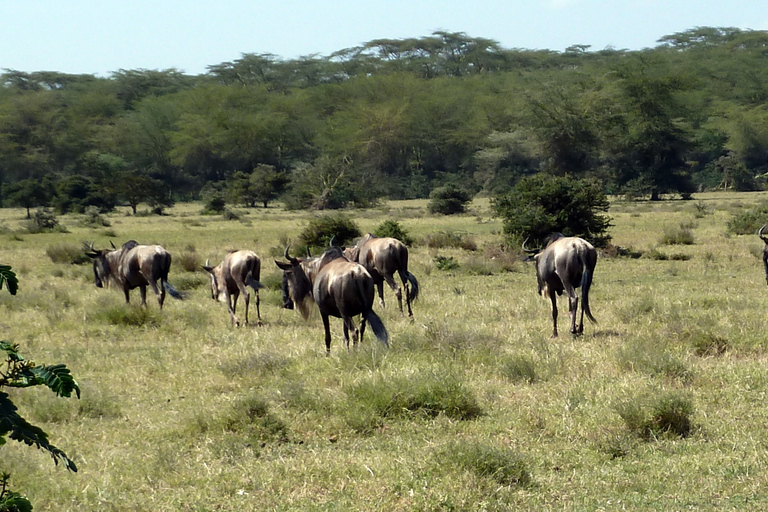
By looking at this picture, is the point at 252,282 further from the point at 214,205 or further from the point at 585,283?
the point at 214,205

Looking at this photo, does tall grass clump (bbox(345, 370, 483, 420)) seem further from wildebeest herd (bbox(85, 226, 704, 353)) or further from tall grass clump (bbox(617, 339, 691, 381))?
tall grass clump (bbox(617, 339, 691, 381))

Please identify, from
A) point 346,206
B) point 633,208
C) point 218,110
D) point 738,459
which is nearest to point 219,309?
point 738,459

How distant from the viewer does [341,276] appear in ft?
28.0

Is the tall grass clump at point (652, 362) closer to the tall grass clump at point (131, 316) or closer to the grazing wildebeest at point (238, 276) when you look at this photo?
the grazing wildebeest at point (238, 276)

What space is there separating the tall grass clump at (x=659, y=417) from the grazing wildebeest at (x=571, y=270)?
360 cm

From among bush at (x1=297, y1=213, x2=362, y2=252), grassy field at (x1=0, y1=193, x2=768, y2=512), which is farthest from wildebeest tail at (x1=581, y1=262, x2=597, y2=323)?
bush at (x1=297, y1=213, x2=362, y2=252)

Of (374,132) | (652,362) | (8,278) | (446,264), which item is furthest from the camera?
(374,132)

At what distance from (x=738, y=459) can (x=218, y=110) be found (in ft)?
207

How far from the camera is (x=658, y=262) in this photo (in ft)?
58.5

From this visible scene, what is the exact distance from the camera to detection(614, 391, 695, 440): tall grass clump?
603 centimetres

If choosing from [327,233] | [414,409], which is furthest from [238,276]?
[327,233]

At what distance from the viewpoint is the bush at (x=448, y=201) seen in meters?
37.3

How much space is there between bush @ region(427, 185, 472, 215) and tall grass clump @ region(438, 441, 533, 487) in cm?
3205

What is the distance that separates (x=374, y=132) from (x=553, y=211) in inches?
1679
